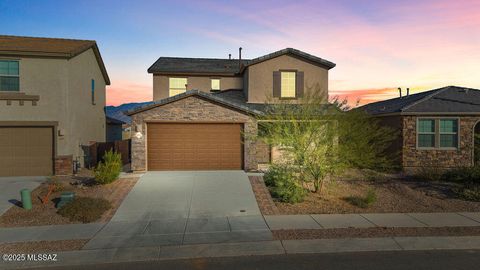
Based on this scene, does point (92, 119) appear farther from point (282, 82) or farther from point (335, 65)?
point (335, 65)

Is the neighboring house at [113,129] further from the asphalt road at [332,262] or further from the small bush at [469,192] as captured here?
the small bush at [469,192]

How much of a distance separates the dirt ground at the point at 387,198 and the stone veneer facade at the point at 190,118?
14.5ft

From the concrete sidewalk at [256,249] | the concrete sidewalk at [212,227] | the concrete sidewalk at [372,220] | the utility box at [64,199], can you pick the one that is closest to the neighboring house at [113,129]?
the utility box at [64,199]

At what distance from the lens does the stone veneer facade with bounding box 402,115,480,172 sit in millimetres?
17109

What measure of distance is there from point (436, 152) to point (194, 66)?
1732 centimetres

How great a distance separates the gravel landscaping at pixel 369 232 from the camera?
761cm

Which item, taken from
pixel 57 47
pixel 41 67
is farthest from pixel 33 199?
pixel 57 47

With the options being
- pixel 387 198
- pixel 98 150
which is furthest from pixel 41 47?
pixel 387 198

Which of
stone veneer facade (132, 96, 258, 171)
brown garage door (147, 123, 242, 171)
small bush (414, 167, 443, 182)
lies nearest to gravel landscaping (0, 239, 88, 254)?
stone veneer facade (132, 96, 258, 171)

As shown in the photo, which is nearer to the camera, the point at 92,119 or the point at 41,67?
the point at 41,67

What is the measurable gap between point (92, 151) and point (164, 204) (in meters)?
10.6

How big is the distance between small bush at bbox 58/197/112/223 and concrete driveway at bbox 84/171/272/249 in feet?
1.75

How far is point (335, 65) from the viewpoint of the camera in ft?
61.7

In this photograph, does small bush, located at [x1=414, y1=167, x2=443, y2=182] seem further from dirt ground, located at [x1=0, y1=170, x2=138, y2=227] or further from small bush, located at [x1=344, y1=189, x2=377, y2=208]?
dirt ground, located at [x1=0, y1=170, x2=138, y2=227]
